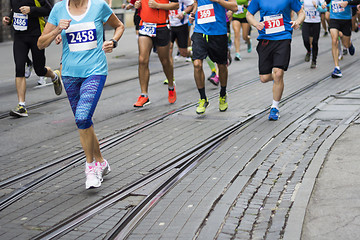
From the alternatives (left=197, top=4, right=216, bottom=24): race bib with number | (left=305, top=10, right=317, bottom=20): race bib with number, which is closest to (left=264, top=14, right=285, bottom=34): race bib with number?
(left=197, top=4, right=216, bottom=24): race bib with number

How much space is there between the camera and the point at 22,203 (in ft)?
17.5

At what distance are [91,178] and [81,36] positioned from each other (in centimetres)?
121

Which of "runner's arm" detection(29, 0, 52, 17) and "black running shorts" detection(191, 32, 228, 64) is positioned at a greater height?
"runner's arm" detection(29, 0, 52, 17)

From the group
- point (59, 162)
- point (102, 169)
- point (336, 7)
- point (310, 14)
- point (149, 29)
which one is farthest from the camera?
point (310, 14)

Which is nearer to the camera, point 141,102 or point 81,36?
point 81,36

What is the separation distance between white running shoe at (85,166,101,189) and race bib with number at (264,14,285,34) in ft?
12.5

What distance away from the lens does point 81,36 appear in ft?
18.7

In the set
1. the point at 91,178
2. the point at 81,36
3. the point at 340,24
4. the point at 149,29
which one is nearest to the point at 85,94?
the point at 81,36

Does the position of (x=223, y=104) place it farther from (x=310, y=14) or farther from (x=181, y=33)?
(x=310, y=14)

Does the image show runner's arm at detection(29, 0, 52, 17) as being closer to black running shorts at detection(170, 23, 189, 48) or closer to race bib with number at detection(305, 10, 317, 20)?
black running shorts at detection(170, 23, 189, 48)

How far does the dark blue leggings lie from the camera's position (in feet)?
18.5

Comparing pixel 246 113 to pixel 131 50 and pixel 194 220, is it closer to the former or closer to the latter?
pixel 194 220

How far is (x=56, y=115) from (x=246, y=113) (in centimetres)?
263

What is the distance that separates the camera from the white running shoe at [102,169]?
19.0 feet
